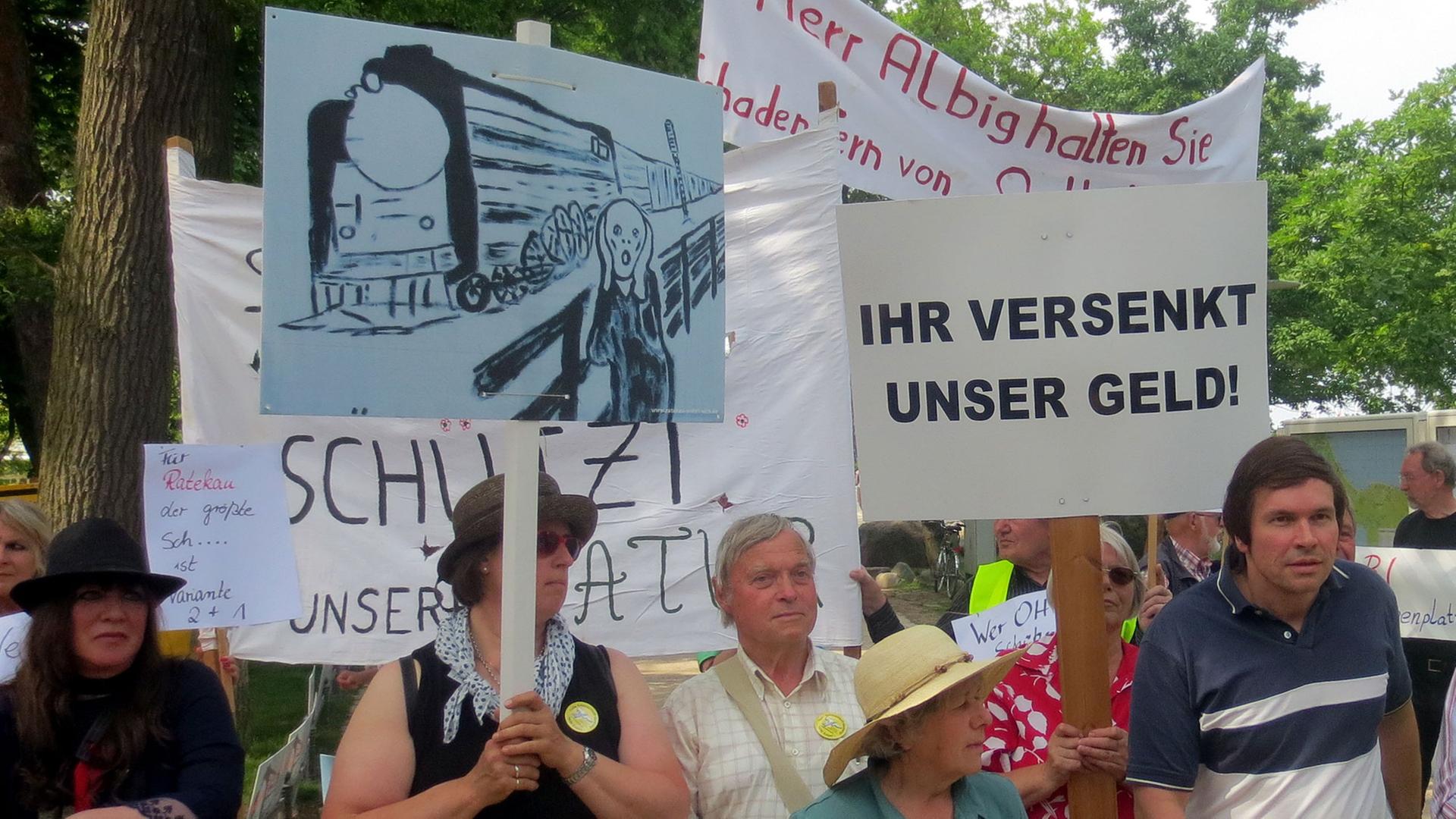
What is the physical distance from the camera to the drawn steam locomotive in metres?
2.33

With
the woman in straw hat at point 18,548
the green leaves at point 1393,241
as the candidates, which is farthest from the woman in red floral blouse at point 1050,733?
the green leaves at point 1393,241

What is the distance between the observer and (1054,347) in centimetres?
285

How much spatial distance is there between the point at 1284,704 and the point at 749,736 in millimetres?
1098

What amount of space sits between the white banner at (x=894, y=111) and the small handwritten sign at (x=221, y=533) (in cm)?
206

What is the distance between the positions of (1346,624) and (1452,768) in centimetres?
43

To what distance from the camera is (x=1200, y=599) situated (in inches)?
106

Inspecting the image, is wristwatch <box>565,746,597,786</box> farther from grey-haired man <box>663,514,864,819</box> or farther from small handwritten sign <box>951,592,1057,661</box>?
small handwritten sign <box>951,592,1057,661</box>

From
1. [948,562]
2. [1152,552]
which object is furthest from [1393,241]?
[1152,552]

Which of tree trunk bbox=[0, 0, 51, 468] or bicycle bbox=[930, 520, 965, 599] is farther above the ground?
tree trunk bbox=[0, 0, 51, 468]

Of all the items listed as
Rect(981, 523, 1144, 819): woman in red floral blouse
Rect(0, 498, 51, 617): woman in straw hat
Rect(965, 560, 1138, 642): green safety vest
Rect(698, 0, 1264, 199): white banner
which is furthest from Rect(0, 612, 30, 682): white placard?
Rect(698, 0, 1264, 199): white banner

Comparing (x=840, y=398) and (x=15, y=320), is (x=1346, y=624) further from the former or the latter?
(x=15, y=320)

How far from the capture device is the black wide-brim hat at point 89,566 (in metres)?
2.86

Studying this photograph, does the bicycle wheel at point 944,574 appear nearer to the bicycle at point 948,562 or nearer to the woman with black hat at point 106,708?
the bicycle at point 948,562

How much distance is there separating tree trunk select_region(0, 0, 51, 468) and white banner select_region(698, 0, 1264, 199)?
23.8ft
